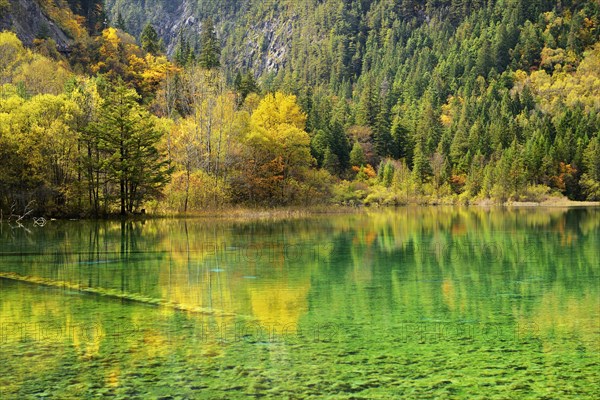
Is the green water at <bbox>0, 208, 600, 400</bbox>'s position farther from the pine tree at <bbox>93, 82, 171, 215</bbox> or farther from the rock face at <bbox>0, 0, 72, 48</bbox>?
the rock face at <bbox>0, 0, 72, 48</bbox>

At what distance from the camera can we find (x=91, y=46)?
108m

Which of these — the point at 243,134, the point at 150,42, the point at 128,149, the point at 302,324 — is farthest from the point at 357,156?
the point at 302,324

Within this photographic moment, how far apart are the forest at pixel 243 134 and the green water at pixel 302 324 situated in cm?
2759

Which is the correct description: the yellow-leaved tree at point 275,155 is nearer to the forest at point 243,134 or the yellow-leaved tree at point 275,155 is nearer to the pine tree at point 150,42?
the forest at point 243,134

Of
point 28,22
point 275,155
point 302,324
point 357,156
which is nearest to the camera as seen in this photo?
point 302,324

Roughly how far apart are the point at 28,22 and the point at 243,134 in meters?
58.5

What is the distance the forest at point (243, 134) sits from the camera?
53125 millimetres

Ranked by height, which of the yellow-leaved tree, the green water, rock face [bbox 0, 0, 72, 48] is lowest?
the green water

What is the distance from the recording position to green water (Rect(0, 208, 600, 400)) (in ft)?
30.9

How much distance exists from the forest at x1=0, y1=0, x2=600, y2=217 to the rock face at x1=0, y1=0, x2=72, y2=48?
2.13m

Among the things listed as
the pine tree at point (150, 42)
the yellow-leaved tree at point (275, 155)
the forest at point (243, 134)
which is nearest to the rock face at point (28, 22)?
the forest at point (243, 134)

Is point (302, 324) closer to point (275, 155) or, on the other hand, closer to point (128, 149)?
point (128, 149)

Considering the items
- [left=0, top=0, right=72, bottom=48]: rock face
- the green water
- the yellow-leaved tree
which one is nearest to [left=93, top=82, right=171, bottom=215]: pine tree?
the yellow-leaved tree

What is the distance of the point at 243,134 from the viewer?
6662 centimetres
